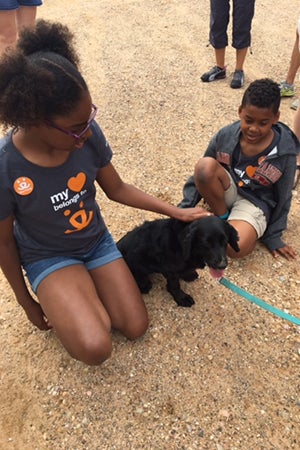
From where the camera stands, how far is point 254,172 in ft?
8.79

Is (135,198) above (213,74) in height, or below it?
above

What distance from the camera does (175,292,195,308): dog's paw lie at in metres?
2.48

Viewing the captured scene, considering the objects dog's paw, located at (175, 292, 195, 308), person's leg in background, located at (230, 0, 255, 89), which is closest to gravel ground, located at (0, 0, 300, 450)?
dog's paw, located at (175, 292, 195, 308)

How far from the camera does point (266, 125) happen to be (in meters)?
2.49

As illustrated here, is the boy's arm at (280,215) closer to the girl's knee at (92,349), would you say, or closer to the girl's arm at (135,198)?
the girl's arm at (135,198)

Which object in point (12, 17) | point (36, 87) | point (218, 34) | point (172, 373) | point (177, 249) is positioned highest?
point (36, 87)

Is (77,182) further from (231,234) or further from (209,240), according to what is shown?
(231,234)

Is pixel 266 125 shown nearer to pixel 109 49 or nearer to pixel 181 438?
pixel 181 438

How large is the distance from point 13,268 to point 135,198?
796mm

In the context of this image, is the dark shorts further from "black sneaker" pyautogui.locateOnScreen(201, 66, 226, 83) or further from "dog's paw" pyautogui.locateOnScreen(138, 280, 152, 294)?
"dog's paw" pyautogui.locateOnScreen(138, 280, 152, 294)

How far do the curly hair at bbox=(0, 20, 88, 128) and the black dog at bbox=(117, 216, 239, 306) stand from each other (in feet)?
3.00

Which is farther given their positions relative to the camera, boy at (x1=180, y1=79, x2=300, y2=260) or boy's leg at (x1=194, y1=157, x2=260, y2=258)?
boy's leg at (x1=194, y1=157, x2=260, y2=258)

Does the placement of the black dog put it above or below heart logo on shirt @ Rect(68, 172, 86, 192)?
below

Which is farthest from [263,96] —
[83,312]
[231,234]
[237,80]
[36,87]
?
[237,80]
